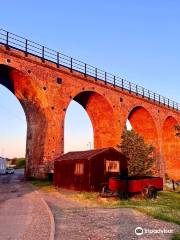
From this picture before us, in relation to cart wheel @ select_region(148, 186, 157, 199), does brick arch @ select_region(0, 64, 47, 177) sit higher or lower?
higher

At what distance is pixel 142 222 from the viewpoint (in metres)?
10.0

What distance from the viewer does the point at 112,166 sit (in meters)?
21.2

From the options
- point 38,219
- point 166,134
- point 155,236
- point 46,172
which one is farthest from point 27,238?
point 166,134

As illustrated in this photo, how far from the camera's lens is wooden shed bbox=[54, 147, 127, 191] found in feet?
65.0

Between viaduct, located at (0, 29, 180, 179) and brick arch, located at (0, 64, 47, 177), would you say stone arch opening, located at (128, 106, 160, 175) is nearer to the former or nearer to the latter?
viaduct, located at (0, 29, 180, 179)

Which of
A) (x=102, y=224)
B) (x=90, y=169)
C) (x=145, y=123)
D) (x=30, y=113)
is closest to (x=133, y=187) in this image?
(x=90, y=169)

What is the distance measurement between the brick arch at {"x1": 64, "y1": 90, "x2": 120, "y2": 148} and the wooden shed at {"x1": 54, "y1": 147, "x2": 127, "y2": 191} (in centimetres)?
1350

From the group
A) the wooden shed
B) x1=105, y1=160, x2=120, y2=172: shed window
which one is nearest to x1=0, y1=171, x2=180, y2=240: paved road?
the wooden shed

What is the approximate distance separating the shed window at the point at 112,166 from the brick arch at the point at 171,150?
95.8ft

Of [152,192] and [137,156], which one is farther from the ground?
[137,156]

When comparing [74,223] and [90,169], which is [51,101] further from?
[74,223]

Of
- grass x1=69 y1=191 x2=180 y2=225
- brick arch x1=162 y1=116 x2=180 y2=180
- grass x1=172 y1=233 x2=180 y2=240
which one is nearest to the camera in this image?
grass x1=172 y1=233 x2=180 y2=240

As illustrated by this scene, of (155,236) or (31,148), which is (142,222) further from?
(31,148)

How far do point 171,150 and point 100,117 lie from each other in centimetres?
1759
